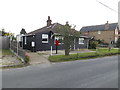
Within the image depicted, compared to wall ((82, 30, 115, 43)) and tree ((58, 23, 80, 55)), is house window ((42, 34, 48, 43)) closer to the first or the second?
tree ((58, 23, 80, 55))

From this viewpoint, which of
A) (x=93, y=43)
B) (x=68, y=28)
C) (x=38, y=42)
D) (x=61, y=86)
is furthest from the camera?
(x=93, y=43)

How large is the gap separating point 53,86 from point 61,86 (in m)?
0.35

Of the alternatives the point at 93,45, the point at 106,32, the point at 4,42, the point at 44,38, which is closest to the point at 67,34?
the point at 44,38

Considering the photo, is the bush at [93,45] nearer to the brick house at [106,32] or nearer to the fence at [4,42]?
the brick house at [106,32]

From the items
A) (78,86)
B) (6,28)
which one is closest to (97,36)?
(6,28)

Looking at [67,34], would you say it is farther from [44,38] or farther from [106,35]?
[106,35]

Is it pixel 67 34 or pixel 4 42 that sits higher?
pixel 67 34

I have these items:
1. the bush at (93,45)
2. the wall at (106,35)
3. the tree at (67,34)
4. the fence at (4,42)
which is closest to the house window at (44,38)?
the tree at (67,34)

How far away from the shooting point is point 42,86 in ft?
16.9

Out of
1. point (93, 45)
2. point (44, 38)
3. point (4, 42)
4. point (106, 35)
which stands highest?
point (106, 35)

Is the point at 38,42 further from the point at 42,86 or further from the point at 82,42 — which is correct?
the point at 42,86

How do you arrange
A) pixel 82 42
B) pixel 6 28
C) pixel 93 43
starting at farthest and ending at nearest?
pixel 6 28 → pixel 93 43 → pixel 82 42

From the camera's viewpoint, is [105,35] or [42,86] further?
[105,35]

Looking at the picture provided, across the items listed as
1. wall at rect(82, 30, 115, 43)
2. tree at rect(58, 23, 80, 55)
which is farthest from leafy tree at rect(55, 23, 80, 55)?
wall at rect(82, 30, 115, 43)
